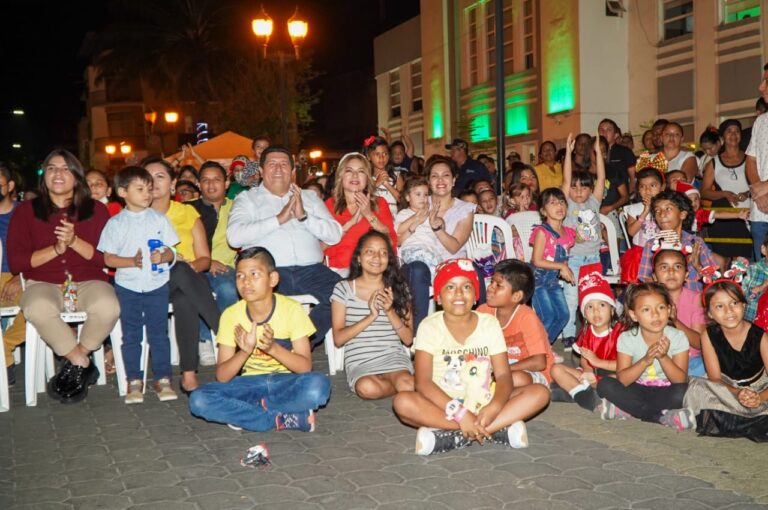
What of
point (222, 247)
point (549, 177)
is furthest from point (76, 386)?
point (549, 177)

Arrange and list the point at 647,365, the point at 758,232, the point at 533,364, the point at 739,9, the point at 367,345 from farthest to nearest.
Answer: the point at 739,9 → the point at 758,232 → the point at 367,345 → the point at 533,364 → the point at 647,365

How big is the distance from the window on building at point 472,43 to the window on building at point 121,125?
115 ft

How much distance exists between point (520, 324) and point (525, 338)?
0.36 ft

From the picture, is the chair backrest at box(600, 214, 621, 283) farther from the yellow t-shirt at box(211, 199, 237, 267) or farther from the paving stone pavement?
the yellow t-shirt at box(211, 199, 237, 267)

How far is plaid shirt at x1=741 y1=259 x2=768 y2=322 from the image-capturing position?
18.7 feet

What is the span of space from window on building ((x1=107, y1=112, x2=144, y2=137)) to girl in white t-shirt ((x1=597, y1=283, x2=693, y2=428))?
5368cm

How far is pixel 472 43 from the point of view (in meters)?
25.7

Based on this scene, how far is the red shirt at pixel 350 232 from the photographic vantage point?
22.4ft

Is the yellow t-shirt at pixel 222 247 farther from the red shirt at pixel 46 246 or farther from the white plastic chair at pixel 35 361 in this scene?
the white plastic chair at pixel 35 361

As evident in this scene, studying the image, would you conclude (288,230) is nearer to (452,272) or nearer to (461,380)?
(452,272)

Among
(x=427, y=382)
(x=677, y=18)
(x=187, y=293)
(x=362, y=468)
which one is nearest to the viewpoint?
(x=362, y=468)

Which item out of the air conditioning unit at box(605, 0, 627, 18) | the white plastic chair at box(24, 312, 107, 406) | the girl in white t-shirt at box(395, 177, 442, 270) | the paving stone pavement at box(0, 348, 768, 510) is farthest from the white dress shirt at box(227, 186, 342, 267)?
the air conditioning unit at box(605, 0, 627, 18)

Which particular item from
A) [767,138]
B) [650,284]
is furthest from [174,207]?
[767,138]

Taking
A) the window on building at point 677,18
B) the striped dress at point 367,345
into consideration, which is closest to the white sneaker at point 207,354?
the striped dress at point 367,345
